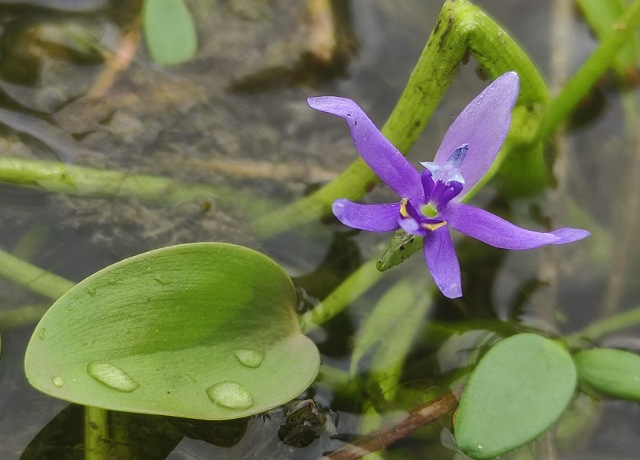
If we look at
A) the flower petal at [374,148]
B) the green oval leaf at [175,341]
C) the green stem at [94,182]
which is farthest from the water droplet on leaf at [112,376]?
the green stem at [94,182]

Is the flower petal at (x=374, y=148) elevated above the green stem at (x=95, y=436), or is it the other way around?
the flower petal at (x=374, y=148)

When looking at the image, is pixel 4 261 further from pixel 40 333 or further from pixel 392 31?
pixel 392 31

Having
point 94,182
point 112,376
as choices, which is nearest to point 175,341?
point 112,376

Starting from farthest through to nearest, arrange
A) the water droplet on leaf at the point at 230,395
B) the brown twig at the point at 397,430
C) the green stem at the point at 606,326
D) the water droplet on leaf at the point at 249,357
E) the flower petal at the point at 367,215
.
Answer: the green stem at the point at 606,326
the brown twig at the point at 397,430
the water droplet on leaf at the point at 249,357
the water droplet on leaf at the point at 230,395
the flower petal at the point at 367,215

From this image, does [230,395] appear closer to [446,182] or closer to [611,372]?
[446,182]

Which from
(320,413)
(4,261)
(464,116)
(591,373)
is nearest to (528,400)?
(591,373)

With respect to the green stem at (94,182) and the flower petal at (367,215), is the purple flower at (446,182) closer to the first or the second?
the flower petal at (367,215)
